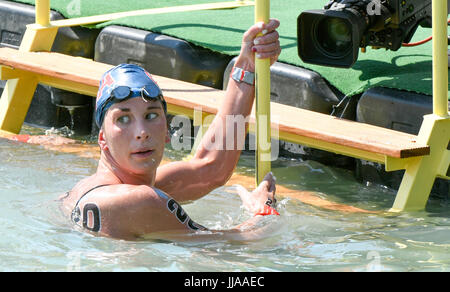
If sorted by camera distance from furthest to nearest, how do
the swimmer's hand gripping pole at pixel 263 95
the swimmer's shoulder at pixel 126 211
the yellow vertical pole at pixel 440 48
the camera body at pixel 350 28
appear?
1. the camera body at pixel 350 28
2. the yellow vertical pole at pixel 440 48
3. the swimmer's hand gripping pole at pixel 263 95
4. the swimmer's shoulder at pixel 126 211

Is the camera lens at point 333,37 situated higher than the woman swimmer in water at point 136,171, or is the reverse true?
the camera lens at point 333,37

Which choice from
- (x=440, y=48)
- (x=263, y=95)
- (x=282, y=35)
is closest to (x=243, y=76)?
(x=263, y=95)

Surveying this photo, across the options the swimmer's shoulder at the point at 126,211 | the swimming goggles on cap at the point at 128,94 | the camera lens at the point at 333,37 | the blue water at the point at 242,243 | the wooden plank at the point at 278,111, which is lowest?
the blue water at the point at 242,243

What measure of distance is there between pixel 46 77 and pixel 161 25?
783 mm

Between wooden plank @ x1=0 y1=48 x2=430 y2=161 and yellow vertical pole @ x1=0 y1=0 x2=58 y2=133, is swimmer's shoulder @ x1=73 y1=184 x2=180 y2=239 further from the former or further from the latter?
yellow vertical pole @ x1=0 y1=0 x2=58 y2=133

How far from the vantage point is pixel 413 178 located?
4.70m

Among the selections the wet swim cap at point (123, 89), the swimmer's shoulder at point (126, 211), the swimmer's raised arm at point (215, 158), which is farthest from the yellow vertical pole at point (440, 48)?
the swimmer's shoulder at point (126, 211)

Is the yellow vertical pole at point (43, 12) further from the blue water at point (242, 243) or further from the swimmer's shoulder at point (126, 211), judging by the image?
the swimmer's shoulder at point (126, 211)

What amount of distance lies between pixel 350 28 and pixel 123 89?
1791mm

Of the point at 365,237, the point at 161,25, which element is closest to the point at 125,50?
the point at 161,25

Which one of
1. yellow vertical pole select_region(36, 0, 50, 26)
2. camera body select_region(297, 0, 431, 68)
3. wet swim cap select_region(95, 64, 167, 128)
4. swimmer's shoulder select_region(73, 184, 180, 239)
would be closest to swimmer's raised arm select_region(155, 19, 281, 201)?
wet swim cap select_region(95, 64, 167, 128)

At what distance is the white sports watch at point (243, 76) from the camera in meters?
4.07

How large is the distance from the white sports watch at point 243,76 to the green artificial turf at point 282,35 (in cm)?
123

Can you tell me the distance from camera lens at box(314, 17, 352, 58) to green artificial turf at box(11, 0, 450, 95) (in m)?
0.19
